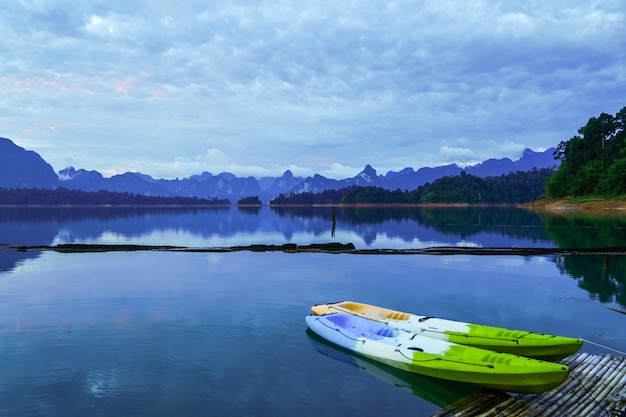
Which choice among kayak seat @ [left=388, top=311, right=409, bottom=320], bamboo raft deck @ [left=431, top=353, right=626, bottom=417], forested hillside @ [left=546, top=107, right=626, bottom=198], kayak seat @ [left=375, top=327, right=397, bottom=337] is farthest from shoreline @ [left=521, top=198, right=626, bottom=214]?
kayak seat @ [left=375, top=327, right=397, bottom=337]

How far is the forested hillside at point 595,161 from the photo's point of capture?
414 ft

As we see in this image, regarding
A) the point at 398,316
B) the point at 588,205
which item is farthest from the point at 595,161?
the point at 398,316

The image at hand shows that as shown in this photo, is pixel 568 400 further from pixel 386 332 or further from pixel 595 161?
pixel 595 161

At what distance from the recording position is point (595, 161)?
139m

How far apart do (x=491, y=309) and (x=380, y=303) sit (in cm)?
674

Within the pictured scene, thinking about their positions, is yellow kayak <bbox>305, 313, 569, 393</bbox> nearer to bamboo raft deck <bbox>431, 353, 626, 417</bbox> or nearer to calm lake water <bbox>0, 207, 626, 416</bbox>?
bamboo raft deck <bbox>431, 353, 626, 417</bbox>

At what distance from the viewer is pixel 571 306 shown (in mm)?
26484

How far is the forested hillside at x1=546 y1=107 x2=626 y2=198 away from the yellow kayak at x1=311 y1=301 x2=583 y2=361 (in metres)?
127

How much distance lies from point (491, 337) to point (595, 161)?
14893 centimetres

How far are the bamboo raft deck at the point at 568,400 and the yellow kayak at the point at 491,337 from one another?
97 centimetres

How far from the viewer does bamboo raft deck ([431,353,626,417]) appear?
40.0 ft

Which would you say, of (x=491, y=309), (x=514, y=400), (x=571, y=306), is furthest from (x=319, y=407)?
(x=571, y=306)

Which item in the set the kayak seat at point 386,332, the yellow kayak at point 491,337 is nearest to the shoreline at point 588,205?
the yellow kayak at point 491,337

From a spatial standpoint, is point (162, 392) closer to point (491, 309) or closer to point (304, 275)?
point (491, 309)
